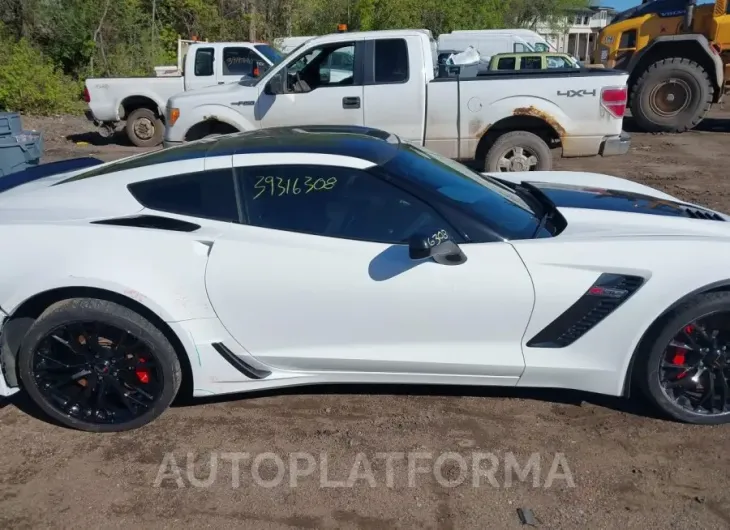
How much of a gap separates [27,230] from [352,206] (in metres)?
1.59

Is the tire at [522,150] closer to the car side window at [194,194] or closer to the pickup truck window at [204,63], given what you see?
the car side window at [194,194]

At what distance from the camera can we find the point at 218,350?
11.2 ft

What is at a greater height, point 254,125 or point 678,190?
point 254,125

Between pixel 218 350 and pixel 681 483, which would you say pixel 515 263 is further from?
pixel 218 350

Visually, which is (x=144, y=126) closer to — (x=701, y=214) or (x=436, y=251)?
(x=436, y=251)

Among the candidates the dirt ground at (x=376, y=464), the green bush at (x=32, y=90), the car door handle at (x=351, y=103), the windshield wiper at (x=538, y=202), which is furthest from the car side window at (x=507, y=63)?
the dirt ground at (x=376, y=464)

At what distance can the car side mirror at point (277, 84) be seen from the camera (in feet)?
26.7

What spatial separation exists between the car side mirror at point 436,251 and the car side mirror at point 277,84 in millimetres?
5423

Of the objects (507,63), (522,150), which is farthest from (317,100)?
(507,63)

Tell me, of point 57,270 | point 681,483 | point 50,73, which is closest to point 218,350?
point 57,270

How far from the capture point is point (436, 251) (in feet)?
10.3

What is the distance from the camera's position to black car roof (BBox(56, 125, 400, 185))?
3.62 m

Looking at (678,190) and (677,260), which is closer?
(677,260)

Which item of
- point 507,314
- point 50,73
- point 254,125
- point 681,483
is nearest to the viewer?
point 681,483
